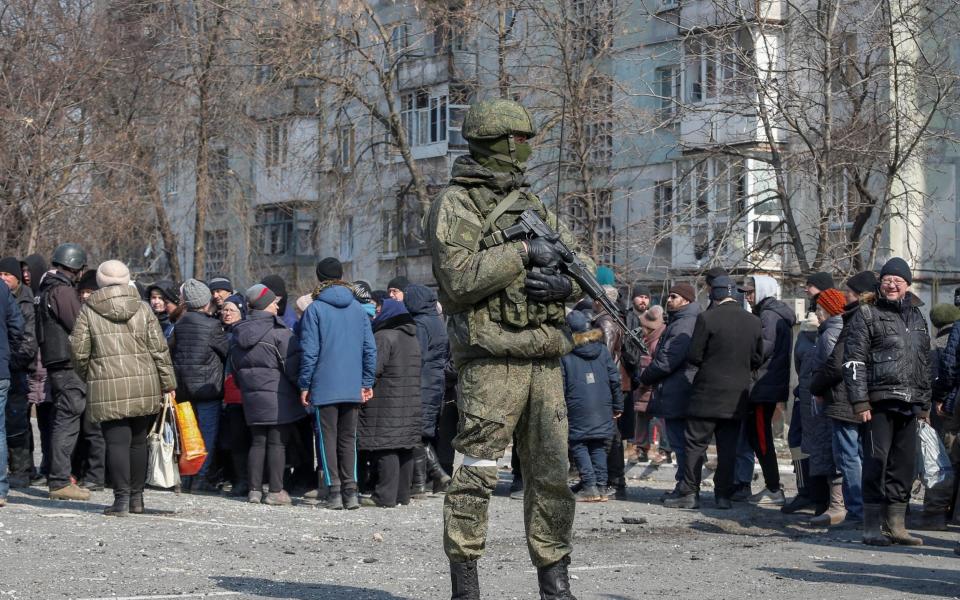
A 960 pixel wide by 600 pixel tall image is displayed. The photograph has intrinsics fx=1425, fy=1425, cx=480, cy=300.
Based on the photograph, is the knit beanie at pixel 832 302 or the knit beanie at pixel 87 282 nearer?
the knit beanie at pixel 832 302

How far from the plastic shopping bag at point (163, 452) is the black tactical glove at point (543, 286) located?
5215 millimetres

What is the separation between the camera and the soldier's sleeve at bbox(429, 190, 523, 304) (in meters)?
6.23

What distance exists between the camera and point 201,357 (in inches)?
483

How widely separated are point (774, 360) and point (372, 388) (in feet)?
11.5

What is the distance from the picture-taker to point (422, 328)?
12258 mm

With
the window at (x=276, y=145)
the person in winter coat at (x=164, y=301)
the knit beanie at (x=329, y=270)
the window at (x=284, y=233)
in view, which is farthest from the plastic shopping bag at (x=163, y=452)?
the window at (x=284, y=233)

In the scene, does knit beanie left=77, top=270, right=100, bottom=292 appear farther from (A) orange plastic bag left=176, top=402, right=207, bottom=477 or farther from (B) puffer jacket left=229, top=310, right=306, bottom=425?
(A) orange plastic bag left=176, top=402, right=207, bottom=477

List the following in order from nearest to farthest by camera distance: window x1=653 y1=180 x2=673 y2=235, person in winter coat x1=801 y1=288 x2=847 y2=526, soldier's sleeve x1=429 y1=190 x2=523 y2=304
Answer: soldier's sleeve x1=429 y1=190 x2=523 y2=304
person in winter coat x1=801 y1=288 x2=847 y2=526
window x1=653 y1=180 x2=673 y2=235

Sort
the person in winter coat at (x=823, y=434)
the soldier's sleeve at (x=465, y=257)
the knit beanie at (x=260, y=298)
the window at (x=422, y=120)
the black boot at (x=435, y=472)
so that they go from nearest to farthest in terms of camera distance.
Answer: the soldier's sleeve at (x=465, y=257) < the person in winter coat at (x=823, y=434) < the knit beanie at (x=260, y=298) < the black boot at (x=435, y=472) < the window at (x=422, y=120)

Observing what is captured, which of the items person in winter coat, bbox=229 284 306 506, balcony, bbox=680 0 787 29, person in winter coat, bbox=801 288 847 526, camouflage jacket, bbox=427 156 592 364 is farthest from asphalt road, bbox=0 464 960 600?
balcony, bbox=680 0 787 29

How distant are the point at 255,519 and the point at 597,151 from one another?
1553 cm

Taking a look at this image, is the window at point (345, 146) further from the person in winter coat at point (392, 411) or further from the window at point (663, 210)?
the person in winter coat at point (392, 411)

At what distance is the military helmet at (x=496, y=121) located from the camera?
6.48 meters

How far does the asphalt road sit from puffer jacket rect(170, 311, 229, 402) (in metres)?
1.04
